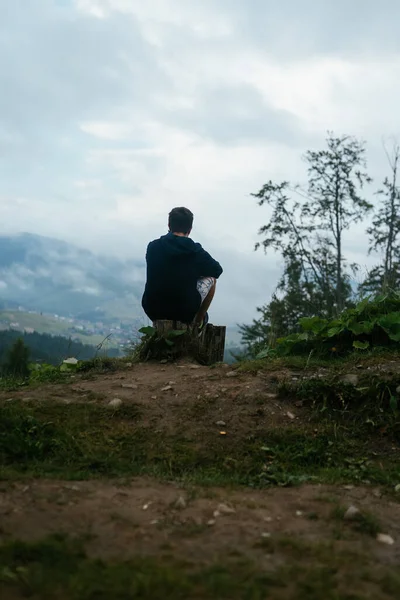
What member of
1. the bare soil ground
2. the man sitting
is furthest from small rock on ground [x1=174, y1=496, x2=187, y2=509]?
the man sitting

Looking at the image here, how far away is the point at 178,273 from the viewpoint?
669cm

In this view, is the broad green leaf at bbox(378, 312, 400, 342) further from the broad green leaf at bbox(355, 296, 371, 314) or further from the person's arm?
the person's arm

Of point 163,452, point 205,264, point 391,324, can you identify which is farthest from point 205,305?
point 163,452

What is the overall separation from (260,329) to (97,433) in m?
15.4

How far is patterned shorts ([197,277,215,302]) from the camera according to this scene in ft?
22.4

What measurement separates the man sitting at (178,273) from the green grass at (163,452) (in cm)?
249

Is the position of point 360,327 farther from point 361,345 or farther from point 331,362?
point 331,362

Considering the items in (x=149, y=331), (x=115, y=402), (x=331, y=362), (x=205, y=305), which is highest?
(x=205, y=305)

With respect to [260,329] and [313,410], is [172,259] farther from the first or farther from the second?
[260,329]

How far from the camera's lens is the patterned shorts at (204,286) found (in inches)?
269

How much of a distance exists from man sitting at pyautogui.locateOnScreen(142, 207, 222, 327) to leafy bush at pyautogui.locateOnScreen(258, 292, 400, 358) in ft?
3.56

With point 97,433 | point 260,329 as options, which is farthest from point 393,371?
point 260,329

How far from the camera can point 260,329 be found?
1920 cm

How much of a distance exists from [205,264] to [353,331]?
73.3 inches
